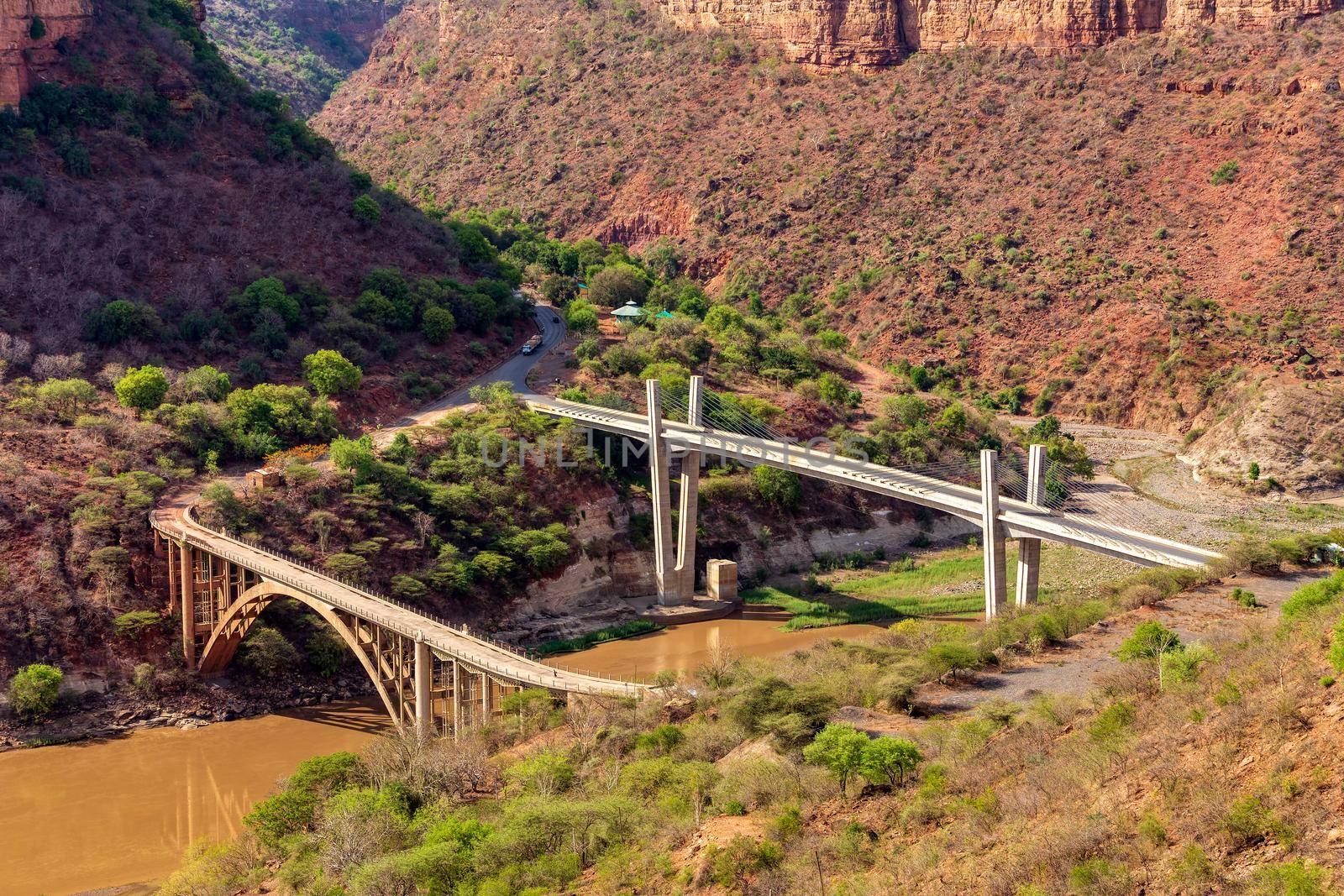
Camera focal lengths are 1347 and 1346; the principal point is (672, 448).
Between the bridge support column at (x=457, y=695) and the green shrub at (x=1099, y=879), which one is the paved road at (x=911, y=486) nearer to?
the bridge support column at (x=457, y=695)

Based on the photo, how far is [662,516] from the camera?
54.3 metres

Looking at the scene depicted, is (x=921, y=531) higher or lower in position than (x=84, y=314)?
lower

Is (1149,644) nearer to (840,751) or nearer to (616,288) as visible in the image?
(840,751)

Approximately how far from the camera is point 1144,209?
280ft

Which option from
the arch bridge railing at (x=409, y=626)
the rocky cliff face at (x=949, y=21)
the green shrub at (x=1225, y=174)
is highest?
the rocky cliff face at (x=949, y=21)

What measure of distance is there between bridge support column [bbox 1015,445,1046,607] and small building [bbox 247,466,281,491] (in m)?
27.6

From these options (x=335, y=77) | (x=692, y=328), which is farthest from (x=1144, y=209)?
(x=335, y=77)

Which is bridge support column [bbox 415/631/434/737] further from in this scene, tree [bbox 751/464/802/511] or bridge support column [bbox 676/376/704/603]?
tree [bbox 751/464/802/511]

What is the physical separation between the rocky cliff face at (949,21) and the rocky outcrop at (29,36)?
52.6 metres

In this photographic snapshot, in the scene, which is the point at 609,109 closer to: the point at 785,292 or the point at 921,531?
the point at 785,292

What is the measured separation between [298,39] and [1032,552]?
14100 centimetres

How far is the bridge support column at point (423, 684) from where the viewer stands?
3438 centimetres

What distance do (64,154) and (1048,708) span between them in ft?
201

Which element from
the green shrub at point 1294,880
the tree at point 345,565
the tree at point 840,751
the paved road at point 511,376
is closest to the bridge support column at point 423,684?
the tree at point 345,565
